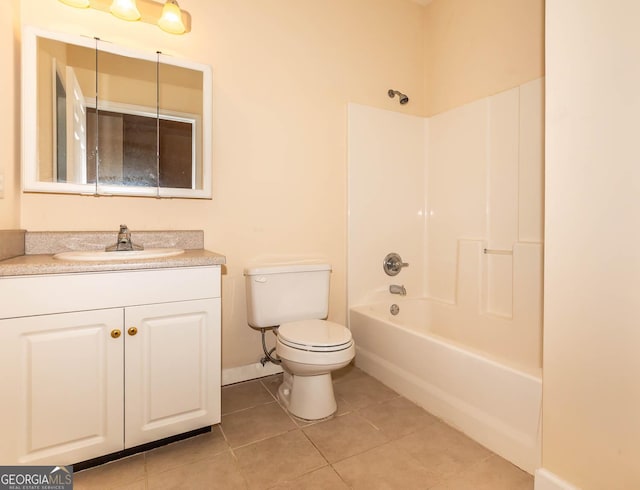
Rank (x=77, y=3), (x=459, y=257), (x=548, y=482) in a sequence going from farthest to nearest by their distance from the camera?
A: (x=459, y=257) < (x=77, y=3) < (x=548, y=482)

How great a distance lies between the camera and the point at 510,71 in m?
2.16

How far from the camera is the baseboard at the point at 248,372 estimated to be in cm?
214

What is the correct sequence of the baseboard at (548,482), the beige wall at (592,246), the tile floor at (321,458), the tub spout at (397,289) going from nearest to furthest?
the beige wall at (592,246), the baseboard at (548,482), the tile floor at (321,458), the tub spout at (397,289)

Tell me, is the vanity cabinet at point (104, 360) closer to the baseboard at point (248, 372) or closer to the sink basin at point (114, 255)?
the sink basin at point (114, 255)

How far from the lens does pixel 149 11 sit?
6.01 feet

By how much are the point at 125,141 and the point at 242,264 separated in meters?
0.91

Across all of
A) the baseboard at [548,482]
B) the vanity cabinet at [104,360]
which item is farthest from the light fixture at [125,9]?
the baseboard at [548,482]

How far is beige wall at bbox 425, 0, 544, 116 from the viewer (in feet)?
6.77

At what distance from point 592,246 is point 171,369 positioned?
1656 millimetres

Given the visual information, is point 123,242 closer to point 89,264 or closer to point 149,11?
point 89,264

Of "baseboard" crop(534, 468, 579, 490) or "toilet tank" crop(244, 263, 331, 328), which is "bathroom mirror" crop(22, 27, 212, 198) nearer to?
"toilet tank" crop(244, 263, 331, 328)

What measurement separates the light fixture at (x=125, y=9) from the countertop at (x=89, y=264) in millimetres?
1236

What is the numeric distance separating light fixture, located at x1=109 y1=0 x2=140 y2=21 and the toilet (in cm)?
143

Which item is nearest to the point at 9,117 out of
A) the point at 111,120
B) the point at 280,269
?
the point at 111,120
